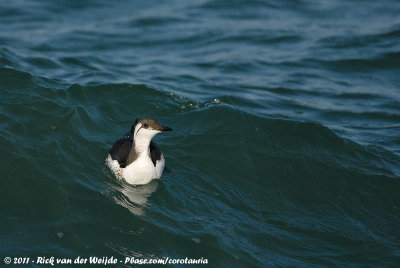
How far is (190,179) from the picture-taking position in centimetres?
991

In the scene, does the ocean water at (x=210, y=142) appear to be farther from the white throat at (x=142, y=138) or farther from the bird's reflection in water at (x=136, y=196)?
the white throat at (x=142, y=138)

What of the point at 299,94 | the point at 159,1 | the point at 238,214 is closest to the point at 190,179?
the point at 238,214

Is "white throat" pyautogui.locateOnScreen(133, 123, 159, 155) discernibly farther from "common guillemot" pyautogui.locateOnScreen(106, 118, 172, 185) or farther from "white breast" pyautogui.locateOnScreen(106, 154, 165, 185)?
"white breast" pyautogui.locateOnScreen(106, 154, 165, 185)

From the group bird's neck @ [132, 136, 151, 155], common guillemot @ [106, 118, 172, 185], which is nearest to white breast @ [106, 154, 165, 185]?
common guillemot @ [106, 118, 172, 185]

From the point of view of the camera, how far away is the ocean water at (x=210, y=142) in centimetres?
809

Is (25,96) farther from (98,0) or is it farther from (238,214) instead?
(98,0)

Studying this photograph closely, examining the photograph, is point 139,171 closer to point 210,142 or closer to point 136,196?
point 136,196

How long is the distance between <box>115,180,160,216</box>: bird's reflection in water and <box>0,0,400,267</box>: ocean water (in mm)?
34

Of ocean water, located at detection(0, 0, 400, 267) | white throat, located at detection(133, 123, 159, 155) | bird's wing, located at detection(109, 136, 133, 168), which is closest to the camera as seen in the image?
ocean water, located at detection(0, 0, 400, 267)

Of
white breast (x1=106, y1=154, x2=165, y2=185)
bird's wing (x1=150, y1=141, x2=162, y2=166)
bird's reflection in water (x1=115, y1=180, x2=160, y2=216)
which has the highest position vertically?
bird's wing (x1=150, y1=141, x2=162, y2=166)

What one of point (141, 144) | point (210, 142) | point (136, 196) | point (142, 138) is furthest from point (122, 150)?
point (210, 142)

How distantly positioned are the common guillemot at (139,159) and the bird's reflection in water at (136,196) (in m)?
0.11

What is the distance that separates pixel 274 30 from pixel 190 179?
11382 mm

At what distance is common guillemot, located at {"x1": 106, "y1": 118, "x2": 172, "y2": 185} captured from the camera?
30.2ft
